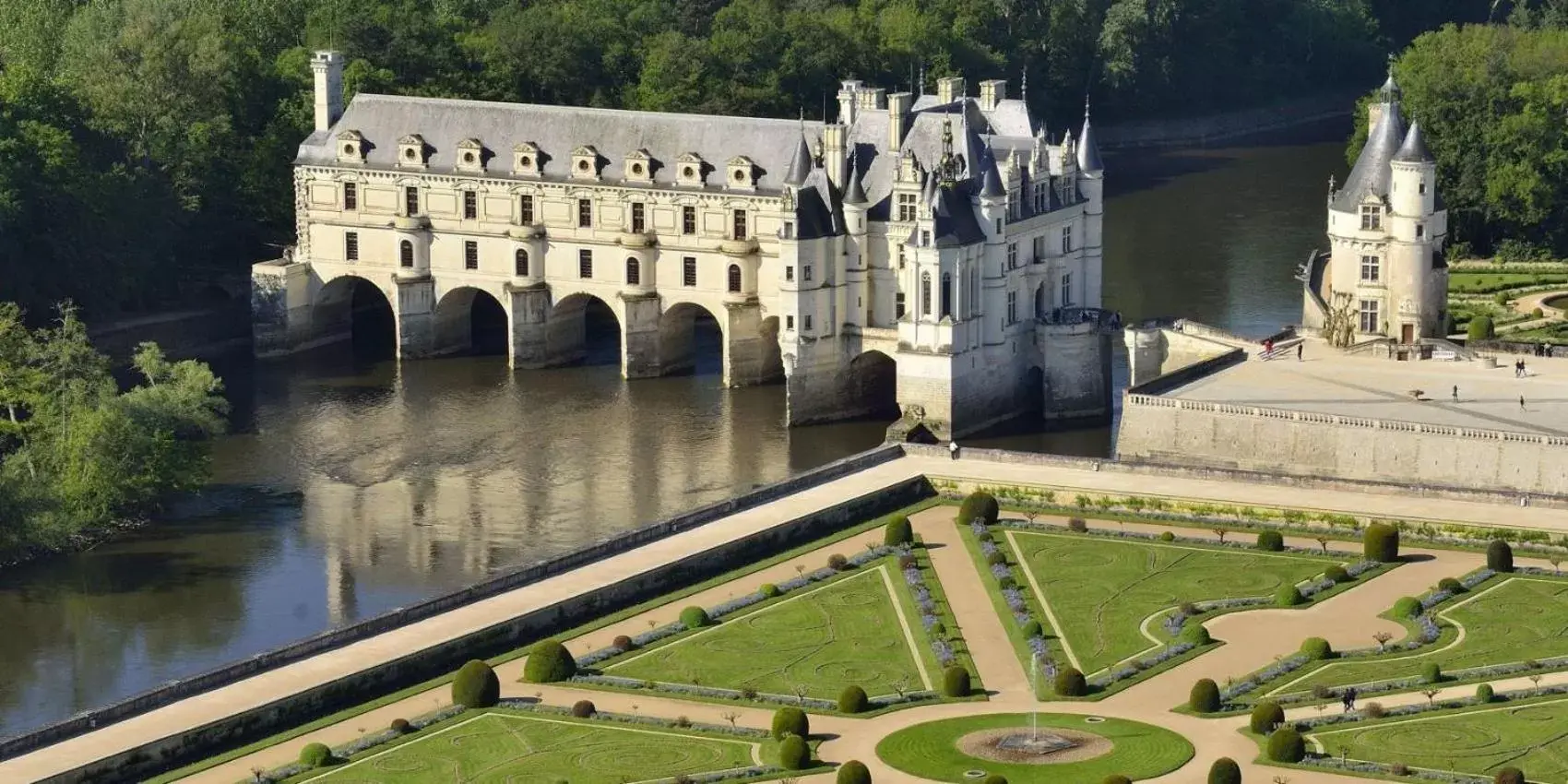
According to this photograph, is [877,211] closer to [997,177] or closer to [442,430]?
[997,177]

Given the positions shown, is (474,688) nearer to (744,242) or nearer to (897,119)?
(897,119)

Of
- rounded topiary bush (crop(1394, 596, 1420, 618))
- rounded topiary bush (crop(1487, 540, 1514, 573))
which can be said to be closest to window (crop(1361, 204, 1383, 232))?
rounded topiary bush (crop(1487, 540, 1514, 573))

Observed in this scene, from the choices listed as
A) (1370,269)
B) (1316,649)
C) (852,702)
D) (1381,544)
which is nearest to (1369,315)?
(1370,269)

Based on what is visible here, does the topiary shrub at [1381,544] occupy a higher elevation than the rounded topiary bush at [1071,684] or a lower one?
higher

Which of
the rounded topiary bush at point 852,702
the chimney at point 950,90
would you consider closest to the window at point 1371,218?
the chimney at point 950,90

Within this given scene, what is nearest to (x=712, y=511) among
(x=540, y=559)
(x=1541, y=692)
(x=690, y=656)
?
(x=540, y=559)

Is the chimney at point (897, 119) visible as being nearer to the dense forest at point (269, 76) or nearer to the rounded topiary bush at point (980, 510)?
the rounded topiary bush at point (980, 510)
